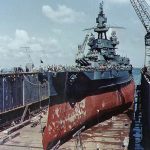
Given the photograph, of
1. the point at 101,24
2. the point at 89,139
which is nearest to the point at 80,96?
the point at 89,139

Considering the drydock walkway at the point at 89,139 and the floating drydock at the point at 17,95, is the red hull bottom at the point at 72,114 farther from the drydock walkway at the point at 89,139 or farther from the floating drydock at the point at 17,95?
the floating drydock at the point at 17,95

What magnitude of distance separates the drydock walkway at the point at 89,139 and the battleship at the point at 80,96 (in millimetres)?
765

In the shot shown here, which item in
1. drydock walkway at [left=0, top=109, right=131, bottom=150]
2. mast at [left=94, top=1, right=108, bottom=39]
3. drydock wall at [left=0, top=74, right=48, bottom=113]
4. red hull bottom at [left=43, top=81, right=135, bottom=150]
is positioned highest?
mast at [left=94, top=1, right=108, bottom=39]

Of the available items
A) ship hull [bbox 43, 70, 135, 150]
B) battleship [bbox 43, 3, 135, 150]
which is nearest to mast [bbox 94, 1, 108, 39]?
battleship [bbox 43, 3, 135, 150]

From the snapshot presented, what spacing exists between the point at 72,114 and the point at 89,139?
6.73 ft

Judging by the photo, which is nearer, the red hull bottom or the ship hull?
the red hull bottom

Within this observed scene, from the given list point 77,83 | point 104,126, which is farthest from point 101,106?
point 77,83

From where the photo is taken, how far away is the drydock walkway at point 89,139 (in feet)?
61.8

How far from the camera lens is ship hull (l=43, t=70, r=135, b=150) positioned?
65.6 feet

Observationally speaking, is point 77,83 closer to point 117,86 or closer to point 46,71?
point 46,71

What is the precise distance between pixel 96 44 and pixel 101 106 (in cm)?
1063

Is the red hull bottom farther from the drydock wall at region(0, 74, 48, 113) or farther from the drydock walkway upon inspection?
the drydock wall at region(0, 74, 48, 113)

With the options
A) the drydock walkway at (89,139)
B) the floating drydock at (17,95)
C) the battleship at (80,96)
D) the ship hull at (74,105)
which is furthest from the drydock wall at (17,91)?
the ship hull at (74,105)

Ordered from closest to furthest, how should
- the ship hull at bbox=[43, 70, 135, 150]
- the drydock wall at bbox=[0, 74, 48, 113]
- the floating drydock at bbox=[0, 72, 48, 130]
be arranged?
the ship hull at bbox=[43, 70, 135, 150]
the floating drydock at bbox=[0, 72, 48, 130]
the drydock wall at bbox=[0, 74, 48, 113]
